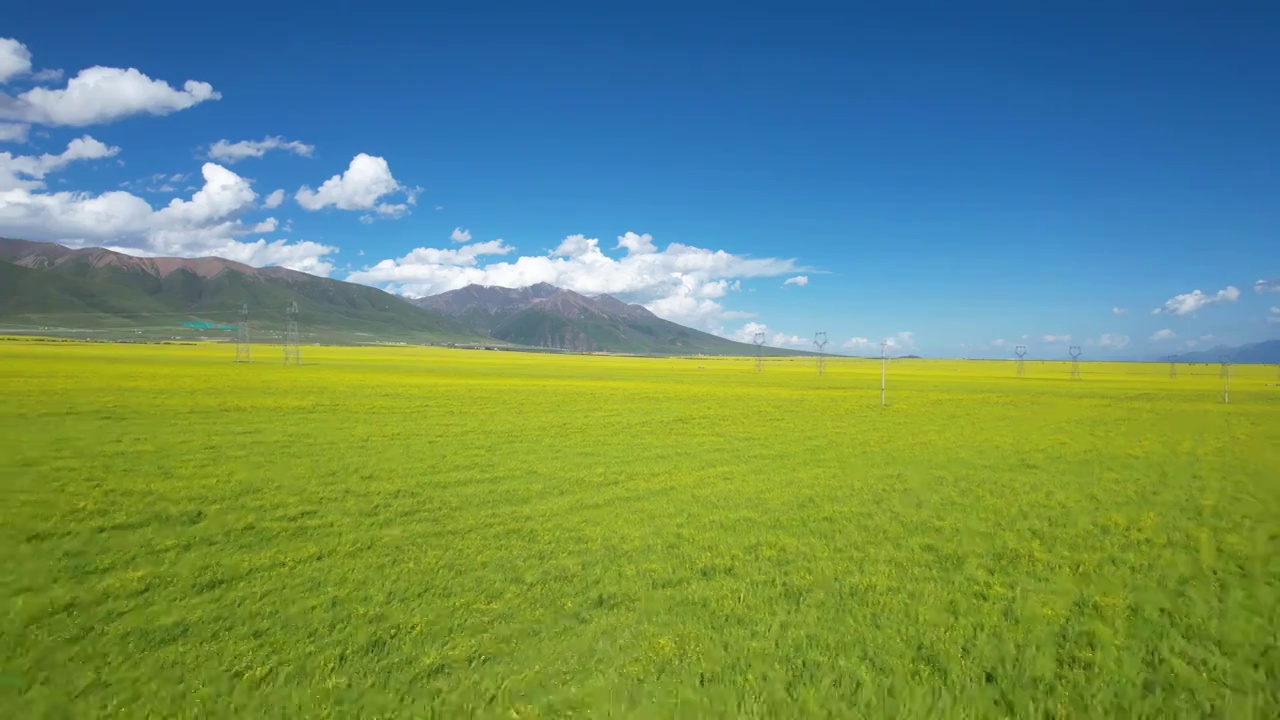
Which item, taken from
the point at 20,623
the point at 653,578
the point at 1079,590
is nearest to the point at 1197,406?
the point at 1079,590

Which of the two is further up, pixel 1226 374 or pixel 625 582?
pixel 1226 374

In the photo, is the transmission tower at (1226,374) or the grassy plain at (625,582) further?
the transmission tower at (1226,374)

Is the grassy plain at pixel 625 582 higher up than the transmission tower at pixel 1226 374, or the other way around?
the transmission tower at pixel 1226 374

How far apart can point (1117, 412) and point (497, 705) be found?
165ft

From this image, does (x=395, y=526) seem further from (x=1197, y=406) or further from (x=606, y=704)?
(x=1197, y=406)

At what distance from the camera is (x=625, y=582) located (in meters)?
9.95

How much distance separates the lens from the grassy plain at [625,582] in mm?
6875

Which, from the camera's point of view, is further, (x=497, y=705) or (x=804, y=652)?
(x=804, y=652)

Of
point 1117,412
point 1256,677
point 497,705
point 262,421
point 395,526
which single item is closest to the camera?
point 497,705

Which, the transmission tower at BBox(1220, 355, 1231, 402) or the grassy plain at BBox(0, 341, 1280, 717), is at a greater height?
the transmission tower at BBox(1220, 355, 1231, 402)

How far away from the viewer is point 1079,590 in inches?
384

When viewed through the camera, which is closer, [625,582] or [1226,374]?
[625,582]

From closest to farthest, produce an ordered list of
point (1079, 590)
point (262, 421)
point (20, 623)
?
point (20, 623) < point (1079, 590) < point (262, 421)

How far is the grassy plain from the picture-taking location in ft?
22.6
